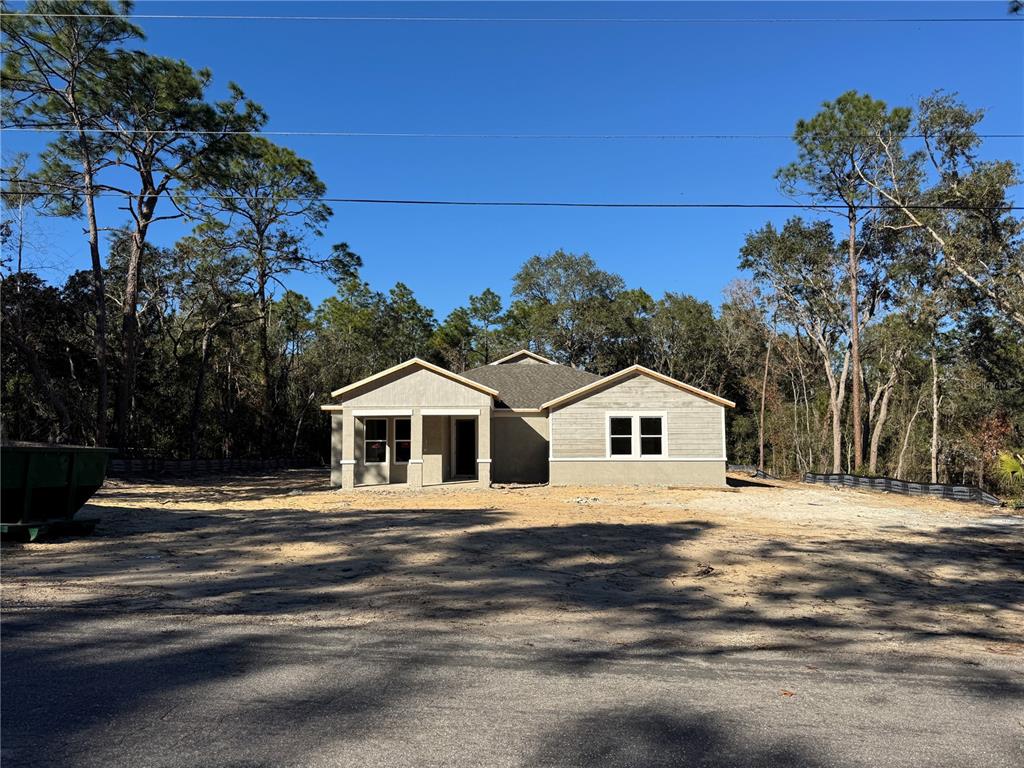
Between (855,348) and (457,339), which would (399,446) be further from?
(457,339)

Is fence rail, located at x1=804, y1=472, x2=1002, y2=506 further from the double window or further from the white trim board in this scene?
the double window

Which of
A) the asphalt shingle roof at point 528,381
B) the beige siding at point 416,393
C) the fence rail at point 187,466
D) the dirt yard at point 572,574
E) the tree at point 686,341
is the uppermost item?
the tree at point 686,341

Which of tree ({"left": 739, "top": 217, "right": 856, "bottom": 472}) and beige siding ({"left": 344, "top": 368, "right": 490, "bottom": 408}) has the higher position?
tree ({"left": 739, "top": 217, "right": 856, "bottom": 472})

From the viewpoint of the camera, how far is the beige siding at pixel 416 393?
71.3ft

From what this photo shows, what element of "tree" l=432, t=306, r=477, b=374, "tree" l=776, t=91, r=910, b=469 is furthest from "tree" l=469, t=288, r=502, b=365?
"tree" l=776, t=91, r=910, b=469

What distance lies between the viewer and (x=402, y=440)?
915 inches

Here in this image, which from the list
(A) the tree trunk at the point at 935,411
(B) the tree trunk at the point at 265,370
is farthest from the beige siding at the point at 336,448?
(A) the tree trunk at the point at 935,411

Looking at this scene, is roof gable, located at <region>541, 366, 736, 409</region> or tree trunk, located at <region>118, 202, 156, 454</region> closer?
roof gable, located at <region>541, 366, 736, 409</region>

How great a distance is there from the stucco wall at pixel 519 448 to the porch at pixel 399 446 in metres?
1.35

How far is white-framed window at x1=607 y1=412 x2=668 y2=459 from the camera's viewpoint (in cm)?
2252

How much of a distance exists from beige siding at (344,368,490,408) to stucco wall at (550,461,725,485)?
143 inches

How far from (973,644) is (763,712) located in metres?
3.01

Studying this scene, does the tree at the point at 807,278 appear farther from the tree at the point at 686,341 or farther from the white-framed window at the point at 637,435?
the white-framed window at the point at 637,435

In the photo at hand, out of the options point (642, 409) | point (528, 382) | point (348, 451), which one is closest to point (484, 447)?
point (348, 451)
